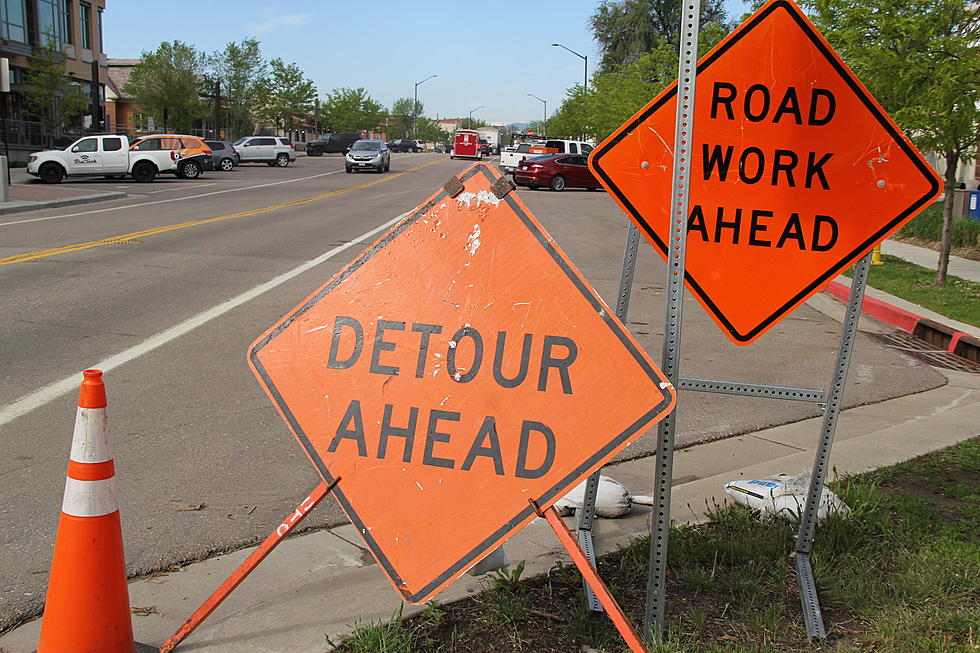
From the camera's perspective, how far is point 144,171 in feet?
110

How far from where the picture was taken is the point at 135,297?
32.1ft

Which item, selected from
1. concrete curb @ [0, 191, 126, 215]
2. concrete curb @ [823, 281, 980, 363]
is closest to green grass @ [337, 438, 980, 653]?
concrete curb @ [823, 281, 980, 363]

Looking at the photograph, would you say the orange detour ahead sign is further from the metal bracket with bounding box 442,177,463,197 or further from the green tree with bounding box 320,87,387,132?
the green tree with bounding box 320,87,387,132

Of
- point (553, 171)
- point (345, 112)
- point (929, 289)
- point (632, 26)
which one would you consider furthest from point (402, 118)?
point (929, 289)

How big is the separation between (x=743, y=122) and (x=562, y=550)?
1.88 m

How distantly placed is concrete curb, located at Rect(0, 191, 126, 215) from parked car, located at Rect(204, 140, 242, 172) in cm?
1802

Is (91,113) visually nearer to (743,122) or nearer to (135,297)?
(135,297)

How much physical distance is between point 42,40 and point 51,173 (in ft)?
64.8

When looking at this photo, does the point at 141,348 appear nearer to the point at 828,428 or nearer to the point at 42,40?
the point at 828,428

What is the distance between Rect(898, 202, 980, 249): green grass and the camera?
1662 cm

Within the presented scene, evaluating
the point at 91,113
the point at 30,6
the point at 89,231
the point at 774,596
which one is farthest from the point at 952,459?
the point at 91,113

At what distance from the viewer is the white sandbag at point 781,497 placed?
13.3 feet

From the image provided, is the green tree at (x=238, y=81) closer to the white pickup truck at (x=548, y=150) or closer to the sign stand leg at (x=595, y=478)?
the white pickup truck at (x=548, y=150)

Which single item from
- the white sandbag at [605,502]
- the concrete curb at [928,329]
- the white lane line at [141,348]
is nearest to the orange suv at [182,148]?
the white lane line at [141,348]
